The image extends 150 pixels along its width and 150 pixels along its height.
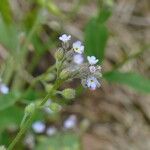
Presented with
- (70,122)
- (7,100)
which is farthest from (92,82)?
(70,122)

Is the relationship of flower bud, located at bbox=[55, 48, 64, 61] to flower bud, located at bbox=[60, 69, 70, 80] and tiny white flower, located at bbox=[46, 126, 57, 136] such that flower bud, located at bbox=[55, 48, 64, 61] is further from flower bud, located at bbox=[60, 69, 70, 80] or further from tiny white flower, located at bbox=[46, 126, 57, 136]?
tiny white flower, located at bbox=[46, 126, 57, 136]

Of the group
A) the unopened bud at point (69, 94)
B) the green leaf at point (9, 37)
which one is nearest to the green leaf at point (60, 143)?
the green leaf at point (9, 37)

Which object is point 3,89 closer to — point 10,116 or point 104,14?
point 10,116

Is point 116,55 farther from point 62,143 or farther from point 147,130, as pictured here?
point 62,143

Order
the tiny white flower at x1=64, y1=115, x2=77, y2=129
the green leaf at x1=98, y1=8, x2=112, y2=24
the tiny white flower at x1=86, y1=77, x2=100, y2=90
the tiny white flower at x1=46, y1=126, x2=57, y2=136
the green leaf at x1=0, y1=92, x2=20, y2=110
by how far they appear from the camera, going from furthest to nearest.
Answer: the tiny white flower at x1=64, y1=115, x2=77, y2=129, the tiny white flower at x1=46, y1=126, x2=57, y2=136, the green leaf at x1=98, y1=8, x2=112, y2=24, the green leaf at x1=0, y1=92, x2=20, y2=110, the tiny white flower at x1=86, y1=77, x2=100, y2=90

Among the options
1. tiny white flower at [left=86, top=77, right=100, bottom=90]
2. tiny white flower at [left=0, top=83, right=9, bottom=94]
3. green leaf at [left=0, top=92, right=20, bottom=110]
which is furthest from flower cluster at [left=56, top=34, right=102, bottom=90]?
tiny white flower at [left=0, top=83, right=9, bottom=94]

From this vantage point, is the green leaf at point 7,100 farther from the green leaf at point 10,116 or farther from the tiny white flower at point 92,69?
the tiny white flower at point 92,69

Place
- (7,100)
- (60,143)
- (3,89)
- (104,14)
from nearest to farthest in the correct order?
(7,100)
(3,89)
(104,14)
(60,143)
